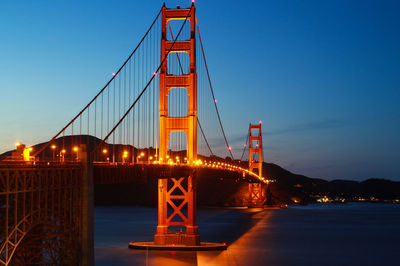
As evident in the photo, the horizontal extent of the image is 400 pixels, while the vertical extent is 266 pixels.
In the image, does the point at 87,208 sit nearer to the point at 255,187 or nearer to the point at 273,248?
the point at 273,248

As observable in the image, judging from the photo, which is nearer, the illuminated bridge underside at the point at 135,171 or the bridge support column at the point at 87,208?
the bridge support column at the point at 87,208

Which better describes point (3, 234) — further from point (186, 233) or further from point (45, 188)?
point (186, 233)

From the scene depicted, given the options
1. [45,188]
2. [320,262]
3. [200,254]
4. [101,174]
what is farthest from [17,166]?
[320,262]

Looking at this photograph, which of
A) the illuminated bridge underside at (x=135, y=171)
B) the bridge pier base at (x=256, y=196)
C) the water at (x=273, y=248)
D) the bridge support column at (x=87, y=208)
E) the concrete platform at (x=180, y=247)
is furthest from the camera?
the bridge pier base at (x=256, y=196)

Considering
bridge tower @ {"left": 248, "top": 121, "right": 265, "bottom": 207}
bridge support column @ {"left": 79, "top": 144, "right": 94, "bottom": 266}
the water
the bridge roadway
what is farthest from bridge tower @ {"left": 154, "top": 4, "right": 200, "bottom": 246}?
bridge tower @ {"left": 248, "top": 121, "right": 265, "bottom": 207}

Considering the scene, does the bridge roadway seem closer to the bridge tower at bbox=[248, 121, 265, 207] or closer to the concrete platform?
the concrete platform

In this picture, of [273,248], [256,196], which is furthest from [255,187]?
[273,248]

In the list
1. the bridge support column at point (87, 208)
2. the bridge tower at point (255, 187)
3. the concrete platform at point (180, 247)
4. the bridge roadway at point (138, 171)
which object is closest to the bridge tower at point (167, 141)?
the concrete platform at point (180, 247)

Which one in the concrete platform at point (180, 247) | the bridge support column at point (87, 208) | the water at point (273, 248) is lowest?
the water at point (273, 248)

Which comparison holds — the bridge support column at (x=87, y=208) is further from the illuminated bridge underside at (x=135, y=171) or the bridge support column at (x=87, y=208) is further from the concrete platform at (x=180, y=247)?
the concrete platform at (x=180, y=247)

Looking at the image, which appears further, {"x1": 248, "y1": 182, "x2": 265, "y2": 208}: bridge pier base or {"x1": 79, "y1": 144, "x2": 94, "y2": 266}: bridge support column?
{"x1": 248, "y1": 182, "x2": 265, "y2": 208}: bridge pier base

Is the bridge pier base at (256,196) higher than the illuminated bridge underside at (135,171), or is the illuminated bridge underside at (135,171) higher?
the illuminated bridge underside at (135,171)

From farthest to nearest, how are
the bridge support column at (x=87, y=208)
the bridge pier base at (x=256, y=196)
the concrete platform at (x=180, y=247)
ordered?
the bridge pier base at (x=256, y=196)
the concrete platform at (x=180, y=247)
the bridge support column at (x=87, y=208)

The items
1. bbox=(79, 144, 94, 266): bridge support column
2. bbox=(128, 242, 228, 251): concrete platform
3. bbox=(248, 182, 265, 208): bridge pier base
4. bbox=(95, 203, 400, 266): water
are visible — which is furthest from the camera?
bbox=(248, 182, 265, 208): bridge pier base
